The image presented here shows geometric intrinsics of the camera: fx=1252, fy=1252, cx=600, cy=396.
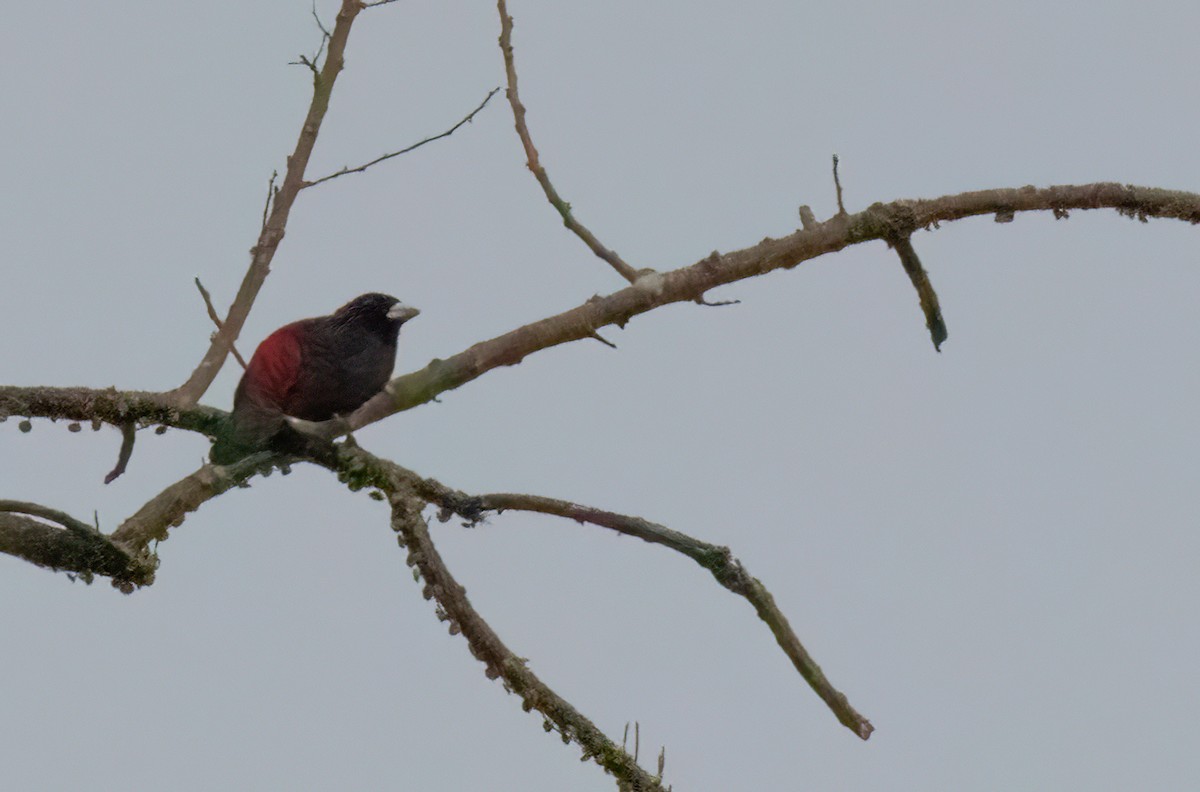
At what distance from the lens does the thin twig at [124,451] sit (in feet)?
11.3

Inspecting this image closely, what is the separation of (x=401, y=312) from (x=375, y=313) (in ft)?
0.35

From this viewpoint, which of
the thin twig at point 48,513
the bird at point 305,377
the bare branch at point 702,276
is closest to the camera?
the thin twig at point 48,513

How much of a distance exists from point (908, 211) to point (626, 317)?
972mm

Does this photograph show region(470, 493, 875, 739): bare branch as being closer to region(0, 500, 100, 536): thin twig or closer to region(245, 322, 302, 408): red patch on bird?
region(245, 322, 302, 408): red patch on bird

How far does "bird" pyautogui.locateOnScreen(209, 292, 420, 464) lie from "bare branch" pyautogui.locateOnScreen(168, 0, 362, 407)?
0.40 feet

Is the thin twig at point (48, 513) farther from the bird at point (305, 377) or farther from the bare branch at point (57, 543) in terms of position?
the bird at point (305, 377)

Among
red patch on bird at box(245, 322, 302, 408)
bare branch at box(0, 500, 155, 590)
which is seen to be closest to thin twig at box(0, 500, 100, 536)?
bare branch at box(0, 500, 155, 590)

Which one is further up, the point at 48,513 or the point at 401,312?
the point at 401,312

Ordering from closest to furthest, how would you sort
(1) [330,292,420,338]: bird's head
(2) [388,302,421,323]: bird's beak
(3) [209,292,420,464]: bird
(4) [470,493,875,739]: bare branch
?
(4) [470,493,875,739]: bare branch < (3) [209,292,420,464]: bird < (1) [330,292,420,338]: bird's head < (2) [388,302,421,323]: bird's beak

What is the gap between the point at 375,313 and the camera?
4285mm

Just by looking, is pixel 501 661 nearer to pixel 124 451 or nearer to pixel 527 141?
pixel 124 451

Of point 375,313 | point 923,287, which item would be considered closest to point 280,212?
point 375,313

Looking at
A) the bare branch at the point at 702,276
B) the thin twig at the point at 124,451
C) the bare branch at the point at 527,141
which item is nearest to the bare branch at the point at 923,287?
the bare branch at the point at 702,276

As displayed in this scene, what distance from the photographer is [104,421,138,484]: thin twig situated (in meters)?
3.44
